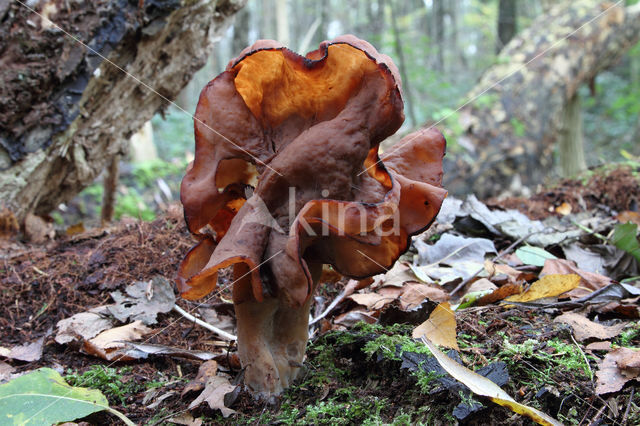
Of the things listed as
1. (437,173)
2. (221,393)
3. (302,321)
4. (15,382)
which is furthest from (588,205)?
(15,382)

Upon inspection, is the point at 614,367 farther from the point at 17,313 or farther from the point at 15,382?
the point at 17,313

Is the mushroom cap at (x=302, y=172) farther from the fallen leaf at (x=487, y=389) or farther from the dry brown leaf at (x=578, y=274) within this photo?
the dry brown leaf at (x=578, y=274)

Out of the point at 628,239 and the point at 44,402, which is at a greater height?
the point at 44,402

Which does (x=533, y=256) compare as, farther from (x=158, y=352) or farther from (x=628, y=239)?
(x=158, y=352)

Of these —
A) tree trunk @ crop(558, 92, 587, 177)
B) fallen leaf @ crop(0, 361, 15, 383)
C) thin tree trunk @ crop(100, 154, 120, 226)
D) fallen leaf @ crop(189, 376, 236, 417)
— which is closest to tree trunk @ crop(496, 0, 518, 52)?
tree trunk @ crop(558, 92, 587, 177)

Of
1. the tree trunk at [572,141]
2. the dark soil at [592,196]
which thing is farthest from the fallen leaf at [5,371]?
the tree trunk at [572,141]

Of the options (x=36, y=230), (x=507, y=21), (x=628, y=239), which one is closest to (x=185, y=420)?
(x=628, y=239)
